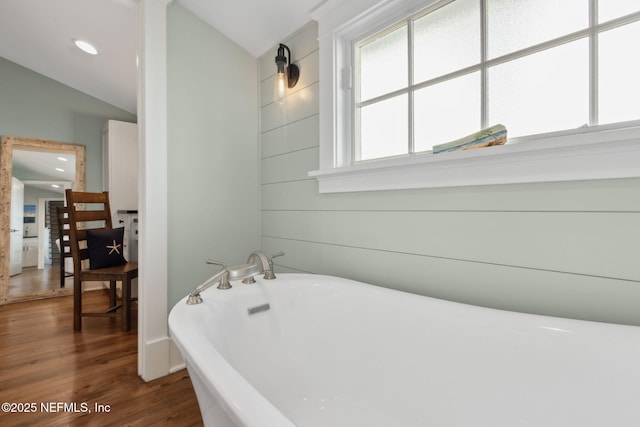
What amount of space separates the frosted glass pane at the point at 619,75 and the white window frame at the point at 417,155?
0.19ft

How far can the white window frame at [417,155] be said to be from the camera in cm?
81

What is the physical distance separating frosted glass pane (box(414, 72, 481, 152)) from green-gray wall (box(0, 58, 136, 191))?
12.5ft

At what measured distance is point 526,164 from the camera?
0.93 meters

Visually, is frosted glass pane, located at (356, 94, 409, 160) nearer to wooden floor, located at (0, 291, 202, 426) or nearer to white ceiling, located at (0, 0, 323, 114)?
white ceiling, located at (0, 0, 323, 114)

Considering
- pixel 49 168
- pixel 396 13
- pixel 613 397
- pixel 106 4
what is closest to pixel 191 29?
pixel 106 4

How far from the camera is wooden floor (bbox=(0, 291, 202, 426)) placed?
128cm

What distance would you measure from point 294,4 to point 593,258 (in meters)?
1.77

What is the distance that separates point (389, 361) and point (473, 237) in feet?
1.73

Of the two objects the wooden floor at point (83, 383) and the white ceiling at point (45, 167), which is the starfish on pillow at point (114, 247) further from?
the white ceiling at point (45, 167)

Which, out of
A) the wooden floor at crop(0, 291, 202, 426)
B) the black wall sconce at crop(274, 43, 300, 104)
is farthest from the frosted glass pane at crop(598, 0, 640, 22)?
the wooden floor at crop(0, 291, 202, 426)

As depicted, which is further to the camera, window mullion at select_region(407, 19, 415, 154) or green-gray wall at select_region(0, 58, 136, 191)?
green-gray wall at select_region(0, 58, 136, 191)

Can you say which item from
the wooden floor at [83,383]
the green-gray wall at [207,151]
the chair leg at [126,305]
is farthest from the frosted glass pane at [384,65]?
the chair leg at [126,305]

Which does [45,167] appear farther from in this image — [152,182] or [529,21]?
[529,21]

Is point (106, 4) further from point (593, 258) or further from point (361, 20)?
point (593, 258)
